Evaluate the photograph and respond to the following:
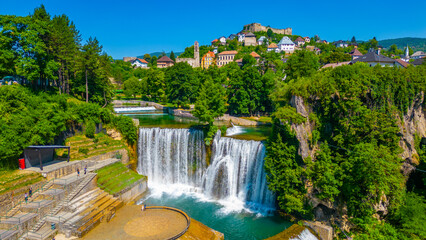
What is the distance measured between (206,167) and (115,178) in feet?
32.0

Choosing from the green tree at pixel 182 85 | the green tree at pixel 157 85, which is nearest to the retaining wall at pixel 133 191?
the green tree at pixel 182 85

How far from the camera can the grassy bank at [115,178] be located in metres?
24.1

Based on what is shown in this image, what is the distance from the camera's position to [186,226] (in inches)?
A: 734

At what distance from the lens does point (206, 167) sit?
2869 centimetres

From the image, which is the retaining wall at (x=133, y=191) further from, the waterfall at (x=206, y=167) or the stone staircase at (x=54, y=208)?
the waterfall at (x=206, y=167)

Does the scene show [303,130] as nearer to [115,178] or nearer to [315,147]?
[315,147]

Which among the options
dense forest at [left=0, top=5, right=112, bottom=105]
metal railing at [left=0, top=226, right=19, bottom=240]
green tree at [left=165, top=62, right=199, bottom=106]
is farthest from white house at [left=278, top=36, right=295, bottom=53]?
metal railing at [left=0, top=226, right=19, bottom=240]

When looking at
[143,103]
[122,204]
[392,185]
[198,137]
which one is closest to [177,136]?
[198,137]

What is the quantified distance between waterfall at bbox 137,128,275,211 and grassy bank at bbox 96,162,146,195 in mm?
3423

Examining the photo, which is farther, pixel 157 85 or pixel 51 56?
pixel 157 85

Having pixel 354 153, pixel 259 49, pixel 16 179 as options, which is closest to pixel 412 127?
pixel 354 153

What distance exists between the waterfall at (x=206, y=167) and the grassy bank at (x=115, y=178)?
3.42 meters

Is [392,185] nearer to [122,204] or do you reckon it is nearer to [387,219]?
[387,219]

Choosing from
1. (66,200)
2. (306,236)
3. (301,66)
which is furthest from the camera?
(301,66)
